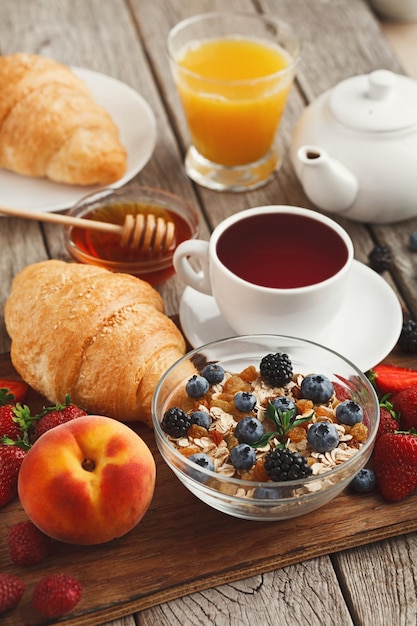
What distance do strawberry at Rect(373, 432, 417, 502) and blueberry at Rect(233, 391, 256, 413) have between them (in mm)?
253

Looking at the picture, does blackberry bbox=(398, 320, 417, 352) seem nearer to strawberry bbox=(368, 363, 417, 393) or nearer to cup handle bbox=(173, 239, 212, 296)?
strawberry bbox=(368, 363, 417, 393)

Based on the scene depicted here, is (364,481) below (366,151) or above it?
below

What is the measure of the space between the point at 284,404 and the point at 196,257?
0.45m

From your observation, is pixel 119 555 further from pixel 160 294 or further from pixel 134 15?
pixel 134 15

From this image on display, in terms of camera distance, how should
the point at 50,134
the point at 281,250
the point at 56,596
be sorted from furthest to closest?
1. the point at 50,134
2. the point at 281,250
3. the point at 56,596

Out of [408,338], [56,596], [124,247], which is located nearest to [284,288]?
[408,338]

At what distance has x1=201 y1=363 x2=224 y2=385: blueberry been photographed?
5.31ft

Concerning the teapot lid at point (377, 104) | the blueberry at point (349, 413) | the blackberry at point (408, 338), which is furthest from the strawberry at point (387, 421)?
the teapot lid at point (377, 104)

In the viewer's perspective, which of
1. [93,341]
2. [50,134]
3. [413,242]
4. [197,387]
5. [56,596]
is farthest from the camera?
[50,134]

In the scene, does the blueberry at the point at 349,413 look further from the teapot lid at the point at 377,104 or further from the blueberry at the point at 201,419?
the teapot lid at the point at 377,104

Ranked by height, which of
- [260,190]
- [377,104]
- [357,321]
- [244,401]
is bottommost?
[260,190]

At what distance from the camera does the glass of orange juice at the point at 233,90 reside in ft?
7.34

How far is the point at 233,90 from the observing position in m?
2.21

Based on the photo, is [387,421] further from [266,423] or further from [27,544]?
[27,544]
